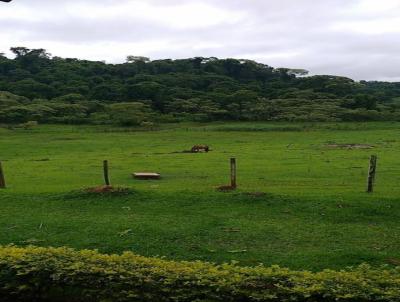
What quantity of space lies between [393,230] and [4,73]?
11278 cm

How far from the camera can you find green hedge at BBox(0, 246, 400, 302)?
781 centimetres

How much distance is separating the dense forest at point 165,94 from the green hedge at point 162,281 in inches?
2500

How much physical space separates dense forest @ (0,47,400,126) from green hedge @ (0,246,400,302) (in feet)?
208

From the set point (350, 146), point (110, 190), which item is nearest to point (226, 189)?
point (110, 190)

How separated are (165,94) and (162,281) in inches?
3449

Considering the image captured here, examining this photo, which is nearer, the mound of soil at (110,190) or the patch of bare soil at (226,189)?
the mound of soil at (110,190)

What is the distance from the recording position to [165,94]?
312ft

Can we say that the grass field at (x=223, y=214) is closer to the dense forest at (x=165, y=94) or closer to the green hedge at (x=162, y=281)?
the green hedge at (x=162, y=281)

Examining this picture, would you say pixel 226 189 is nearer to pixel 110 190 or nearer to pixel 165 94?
pixel 110 190

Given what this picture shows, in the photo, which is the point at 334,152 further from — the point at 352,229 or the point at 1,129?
the point at 1,129

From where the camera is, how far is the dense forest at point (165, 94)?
76.1 meters

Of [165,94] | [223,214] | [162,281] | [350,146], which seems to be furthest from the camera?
[165,94]

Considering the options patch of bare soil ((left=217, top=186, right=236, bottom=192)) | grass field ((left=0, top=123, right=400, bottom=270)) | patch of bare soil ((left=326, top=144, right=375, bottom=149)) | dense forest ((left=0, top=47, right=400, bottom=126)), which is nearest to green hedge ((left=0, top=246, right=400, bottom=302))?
grass field ((left=0, top=123, right=400, bottom=270))

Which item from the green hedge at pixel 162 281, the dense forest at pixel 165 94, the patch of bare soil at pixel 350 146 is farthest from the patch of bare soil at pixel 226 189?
the dense forest at pixel 165 94
